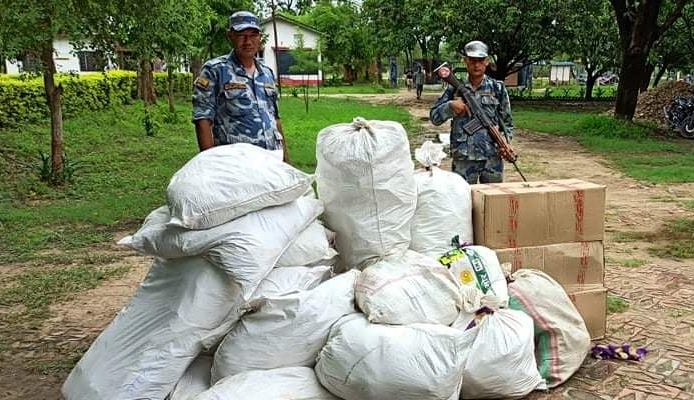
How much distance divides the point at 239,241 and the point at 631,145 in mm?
10214

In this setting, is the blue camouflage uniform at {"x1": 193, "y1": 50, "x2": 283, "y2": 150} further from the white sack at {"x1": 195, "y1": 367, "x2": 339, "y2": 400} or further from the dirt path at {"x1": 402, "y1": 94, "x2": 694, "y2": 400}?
the dirt path at {"x1": 402, "y1": 94, "x2": 694, "y2": 400}

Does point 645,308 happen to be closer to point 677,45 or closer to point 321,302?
point 321,302

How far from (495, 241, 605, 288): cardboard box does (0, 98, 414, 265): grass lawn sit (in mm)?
3200

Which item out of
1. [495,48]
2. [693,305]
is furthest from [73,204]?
[495,48]

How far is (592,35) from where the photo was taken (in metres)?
19.1

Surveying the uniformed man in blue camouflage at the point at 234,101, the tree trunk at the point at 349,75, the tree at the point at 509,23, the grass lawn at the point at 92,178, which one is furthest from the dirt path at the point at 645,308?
the tree trunk at the point at 349,75

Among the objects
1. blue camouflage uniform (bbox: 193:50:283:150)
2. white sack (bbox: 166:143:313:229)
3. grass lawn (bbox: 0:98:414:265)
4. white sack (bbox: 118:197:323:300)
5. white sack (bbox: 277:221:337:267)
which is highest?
blue camouflage uniform (bbox: 193:50:283:150)

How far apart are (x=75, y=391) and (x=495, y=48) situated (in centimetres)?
1898

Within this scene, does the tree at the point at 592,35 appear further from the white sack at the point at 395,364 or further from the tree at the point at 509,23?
the white sack at the point at 395,364

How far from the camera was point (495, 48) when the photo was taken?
2005cm

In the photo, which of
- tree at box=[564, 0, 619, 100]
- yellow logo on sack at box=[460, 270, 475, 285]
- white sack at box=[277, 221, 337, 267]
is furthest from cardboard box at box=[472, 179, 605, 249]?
tree at box=[564, 0, 619, 100]

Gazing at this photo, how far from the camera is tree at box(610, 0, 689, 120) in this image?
12.1 meters

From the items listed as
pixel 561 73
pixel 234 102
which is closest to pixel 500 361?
pixel 234 102

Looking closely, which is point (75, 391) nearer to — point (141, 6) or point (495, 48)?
point (141, 6)
